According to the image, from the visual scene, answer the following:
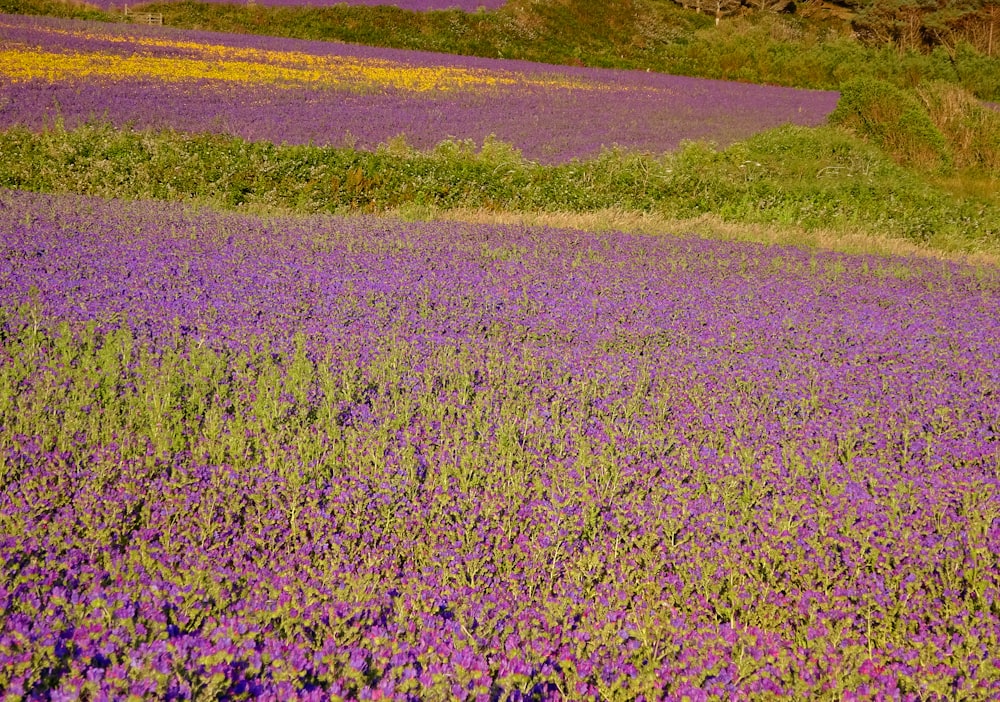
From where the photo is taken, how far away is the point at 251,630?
2.06 m

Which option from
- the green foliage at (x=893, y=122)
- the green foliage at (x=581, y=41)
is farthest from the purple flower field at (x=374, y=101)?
the green foliage at (x=581, y=41)

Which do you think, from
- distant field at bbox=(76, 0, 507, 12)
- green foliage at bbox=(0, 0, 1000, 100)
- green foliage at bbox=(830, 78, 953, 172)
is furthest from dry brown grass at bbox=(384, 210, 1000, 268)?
distant field at bbox=(76, 0, 507, 12)

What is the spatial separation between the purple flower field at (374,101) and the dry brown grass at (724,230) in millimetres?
4169

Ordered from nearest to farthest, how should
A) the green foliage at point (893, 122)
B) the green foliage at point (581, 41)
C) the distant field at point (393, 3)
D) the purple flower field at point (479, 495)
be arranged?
the purple flower field at point (479, 495), the green foliage at point (893, 122), the green foliage at point (581, 41), the distant field at point (393, 3)

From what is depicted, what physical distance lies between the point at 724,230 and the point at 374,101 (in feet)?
37.7

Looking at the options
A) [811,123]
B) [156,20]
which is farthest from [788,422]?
[156,20]

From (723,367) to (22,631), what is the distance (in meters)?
3.64

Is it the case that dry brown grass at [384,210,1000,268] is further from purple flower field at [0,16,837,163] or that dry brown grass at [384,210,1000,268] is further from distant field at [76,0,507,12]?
distant field at [76,0,507,12]

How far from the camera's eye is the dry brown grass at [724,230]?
9922 millimetres

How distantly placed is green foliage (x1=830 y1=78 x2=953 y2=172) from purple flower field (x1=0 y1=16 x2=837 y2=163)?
2191 mm

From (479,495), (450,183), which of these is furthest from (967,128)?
(479,495)

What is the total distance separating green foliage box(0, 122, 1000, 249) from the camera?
1082 centimetres

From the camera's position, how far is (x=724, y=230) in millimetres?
10484

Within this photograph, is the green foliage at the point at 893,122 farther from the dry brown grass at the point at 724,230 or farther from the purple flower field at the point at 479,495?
the purple flower field at the point at 479,495
